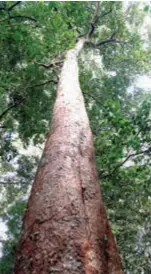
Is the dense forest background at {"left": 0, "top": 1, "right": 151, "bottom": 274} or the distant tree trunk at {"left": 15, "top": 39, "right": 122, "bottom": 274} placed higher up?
the dense forest background at {"left": 0, "top": 1, "right": 151, "bottom": 274}

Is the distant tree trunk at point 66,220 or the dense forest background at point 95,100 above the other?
the dense forest background at point 95,100

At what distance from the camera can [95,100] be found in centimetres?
1137

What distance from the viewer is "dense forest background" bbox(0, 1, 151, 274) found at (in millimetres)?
6922

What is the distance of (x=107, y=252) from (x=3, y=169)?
15.1 metres

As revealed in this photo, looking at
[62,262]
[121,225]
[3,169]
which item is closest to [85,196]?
[62,262]

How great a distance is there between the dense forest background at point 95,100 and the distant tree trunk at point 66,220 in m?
2.60

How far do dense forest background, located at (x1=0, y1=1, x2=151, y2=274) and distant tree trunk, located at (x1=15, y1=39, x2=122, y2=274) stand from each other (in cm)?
260

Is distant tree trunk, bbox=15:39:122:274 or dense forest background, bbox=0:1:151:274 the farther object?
dense forest background, bbox=0:1:151:274

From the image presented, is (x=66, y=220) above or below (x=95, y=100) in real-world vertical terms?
below

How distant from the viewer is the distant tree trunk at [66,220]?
1.71 m

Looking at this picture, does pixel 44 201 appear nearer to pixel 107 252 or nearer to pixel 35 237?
pixel 35 237

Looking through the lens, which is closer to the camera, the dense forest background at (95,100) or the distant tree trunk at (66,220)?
the distant tree trunk at (66,220)

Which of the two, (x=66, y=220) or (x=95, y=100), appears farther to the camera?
(x=95, y=100)

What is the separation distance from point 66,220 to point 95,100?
9.59 metres
